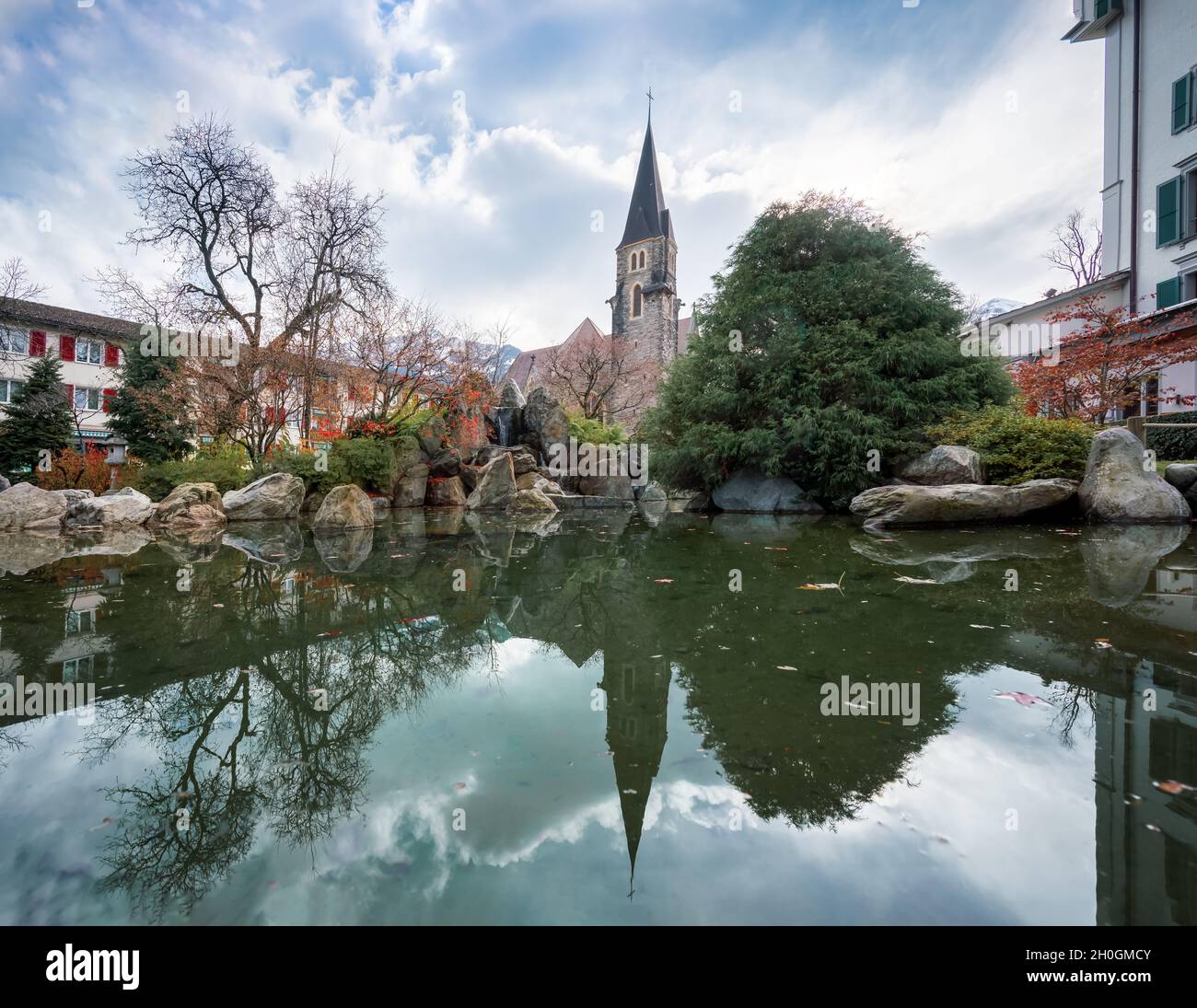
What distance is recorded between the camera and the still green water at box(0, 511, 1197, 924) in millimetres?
1201

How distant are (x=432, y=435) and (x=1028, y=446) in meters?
12.3

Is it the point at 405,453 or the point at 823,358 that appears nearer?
the point at 823,358

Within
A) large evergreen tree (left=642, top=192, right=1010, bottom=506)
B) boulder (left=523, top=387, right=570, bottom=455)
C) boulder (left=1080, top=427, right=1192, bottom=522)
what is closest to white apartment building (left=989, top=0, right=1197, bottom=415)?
large evergreen tree (left=642, top=192, right=1010, bottom=506)

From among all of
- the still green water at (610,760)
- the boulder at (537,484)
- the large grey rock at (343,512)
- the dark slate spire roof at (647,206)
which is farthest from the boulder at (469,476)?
the dark slate spire roof at (647,206)

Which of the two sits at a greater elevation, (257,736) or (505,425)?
(505,425)

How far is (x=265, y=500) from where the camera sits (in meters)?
10.5

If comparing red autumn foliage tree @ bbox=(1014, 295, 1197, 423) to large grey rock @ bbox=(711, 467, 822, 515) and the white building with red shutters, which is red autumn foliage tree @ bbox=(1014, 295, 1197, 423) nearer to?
large grey rock @ bbox=(711, 467, 822, 515)

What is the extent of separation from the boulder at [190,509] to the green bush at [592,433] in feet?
32.8

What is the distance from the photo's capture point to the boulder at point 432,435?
1388 cm

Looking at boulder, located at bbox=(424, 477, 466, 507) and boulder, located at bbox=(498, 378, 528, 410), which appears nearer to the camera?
boulder, located at bbox=(424, 477, 466, 507)

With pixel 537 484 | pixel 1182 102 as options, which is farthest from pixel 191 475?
pixel 1182 102

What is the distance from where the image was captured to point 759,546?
6238 millimetres

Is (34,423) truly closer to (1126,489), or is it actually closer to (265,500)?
(265,500)
